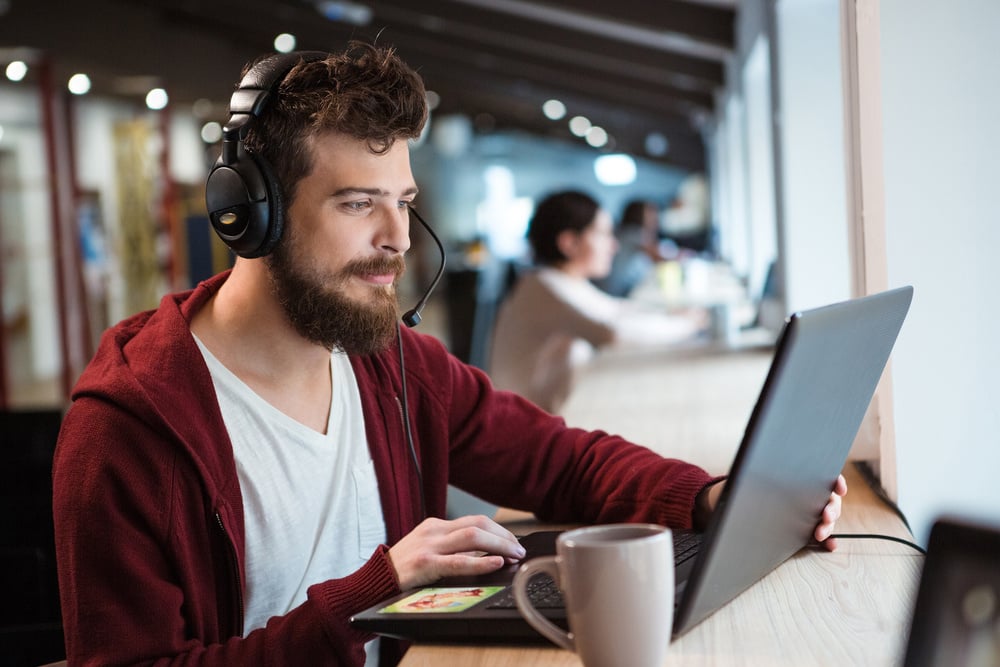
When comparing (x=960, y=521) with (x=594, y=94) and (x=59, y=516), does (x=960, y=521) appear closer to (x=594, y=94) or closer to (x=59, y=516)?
(x=59, y=516)

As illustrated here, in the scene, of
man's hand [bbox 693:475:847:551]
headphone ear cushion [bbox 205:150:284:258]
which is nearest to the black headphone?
headphone ear cushion [bbox 205:150:284:258]

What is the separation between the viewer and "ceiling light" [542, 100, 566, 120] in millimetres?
14448

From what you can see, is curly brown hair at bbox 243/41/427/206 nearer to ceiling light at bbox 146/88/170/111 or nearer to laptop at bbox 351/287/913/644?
laptop at bbox 351/287/913/644

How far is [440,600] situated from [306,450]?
41 cm

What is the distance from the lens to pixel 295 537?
1.26 metres

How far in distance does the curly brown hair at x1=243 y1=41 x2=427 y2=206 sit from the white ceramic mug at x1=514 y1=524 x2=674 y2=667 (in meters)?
0.69

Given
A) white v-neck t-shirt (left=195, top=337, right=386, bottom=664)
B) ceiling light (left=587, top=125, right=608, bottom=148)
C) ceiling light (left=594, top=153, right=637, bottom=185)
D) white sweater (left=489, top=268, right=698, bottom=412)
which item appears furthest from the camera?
ceiling light (left=594, top=153, right=637, bottom=185)

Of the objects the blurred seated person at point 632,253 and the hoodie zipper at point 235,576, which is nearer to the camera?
the hoodie zipper at point 235,576

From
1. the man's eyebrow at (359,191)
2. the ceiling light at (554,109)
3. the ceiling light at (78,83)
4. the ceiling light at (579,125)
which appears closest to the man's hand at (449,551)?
the man's eyebrow at (359,191)

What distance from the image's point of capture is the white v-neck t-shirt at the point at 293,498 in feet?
4.04

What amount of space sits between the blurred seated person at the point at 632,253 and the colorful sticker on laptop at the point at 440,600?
652cm

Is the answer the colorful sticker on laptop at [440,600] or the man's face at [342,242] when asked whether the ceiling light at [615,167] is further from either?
the colorful sticker on laptop at [440,600]

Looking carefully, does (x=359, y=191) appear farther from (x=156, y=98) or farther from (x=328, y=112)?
(x=156, y=98)

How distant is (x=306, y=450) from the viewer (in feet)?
4.26
